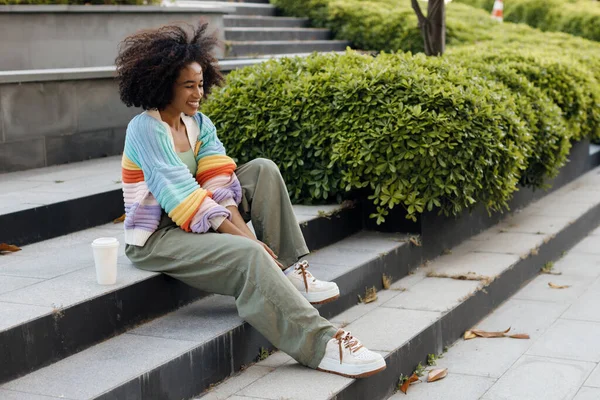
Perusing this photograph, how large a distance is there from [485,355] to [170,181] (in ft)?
6.47

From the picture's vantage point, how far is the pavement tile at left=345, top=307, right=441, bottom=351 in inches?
169

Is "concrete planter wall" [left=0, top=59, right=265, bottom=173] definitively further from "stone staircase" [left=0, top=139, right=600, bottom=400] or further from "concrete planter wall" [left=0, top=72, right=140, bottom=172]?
"stone staircase" [left=0, top=139, right=600, bottom=400]

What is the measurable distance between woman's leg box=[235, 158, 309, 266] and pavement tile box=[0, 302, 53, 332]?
1.17 metres

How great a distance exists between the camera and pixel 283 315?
373 cm

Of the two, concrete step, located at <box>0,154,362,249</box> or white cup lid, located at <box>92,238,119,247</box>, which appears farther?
concrete step, located at <box>0,154,362,249</box>

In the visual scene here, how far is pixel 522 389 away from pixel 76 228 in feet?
8.51

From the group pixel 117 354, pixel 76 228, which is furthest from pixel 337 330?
pixel 76 228

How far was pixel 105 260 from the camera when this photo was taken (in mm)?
3760

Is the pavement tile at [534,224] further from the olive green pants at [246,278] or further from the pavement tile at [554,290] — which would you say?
the olive green pants at [246,278]

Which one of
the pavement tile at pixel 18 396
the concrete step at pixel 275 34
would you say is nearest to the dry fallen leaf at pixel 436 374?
the pavement tile at pixel 18 396

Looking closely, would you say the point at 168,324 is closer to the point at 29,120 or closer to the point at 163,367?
the point at 163,367

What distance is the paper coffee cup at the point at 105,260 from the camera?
3.76 metres

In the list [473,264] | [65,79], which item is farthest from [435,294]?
[65,79]

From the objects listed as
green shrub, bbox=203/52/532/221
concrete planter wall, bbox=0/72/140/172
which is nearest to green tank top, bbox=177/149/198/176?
green shrub, bbox=203/52/532/221
